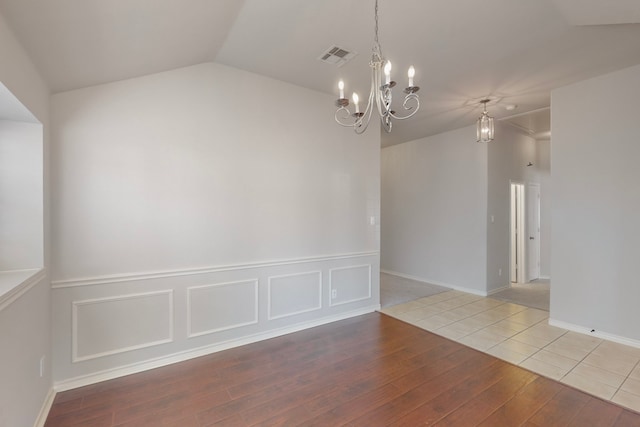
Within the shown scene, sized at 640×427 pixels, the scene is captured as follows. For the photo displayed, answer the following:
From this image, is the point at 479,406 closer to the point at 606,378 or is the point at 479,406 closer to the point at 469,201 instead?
the point at 606,378

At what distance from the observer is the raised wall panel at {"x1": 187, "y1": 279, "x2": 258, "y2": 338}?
2771 millimetres

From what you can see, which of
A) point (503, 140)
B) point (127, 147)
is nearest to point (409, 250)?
point (503, 140)

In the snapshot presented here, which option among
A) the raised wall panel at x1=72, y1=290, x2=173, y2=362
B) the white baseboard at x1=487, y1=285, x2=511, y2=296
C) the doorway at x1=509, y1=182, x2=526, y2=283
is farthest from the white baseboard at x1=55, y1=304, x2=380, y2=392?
the doorway at x1=509, y1=182, x2=526, y2=283

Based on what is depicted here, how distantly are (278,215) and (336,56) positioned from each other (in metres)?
1.78

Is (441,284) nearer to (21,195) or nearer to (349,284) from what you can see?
(349,284)

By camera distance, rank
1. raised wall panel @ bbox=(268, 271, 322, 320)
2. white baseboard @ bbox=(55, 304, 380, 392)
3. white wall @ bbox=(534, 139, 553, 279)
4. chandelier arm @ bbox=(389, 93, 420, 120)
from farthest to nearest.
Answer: white wall @ bbox=(534, 139, 553, 279)
raised wall panel @ bbox=(268, 271, 322, 320)
white baseboard @ bbox=(55, 304, 380, 392)
chandelier arm @ bbox=(389, 93, 420, 120)

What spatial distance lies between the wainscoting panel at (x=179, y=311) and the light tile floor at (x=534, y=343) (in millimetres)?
1349

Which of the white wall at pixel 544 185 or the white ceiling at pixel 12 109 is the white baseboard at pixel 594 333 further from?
the white ceiling at pixel 12 109

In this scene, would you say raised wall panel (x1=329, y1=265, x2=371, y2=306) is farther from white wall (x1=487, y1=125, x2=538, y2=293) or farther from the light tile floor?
white wall (x1=487, y1=125, x2=538, y2=293)

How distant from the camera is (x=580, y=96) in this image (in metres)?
3.28

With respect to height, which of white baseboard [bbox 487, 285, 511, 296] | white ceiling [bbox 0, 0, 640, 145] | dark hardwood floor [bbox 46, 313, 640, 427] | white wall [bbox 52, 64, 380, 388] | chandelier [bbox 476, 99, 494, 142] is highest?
Result: white ceiling [bbox 0, 0, 640, 145]

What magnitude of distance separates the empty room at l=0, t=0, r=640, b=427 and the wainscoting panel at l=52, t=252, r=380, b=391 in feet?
0.06

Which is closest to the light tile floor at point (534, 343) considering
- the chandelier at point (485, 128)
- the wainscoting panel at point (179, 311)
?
the wainscoting panel at point (179, 311)

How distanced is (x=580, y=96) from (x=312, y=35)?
3248 millimetres
